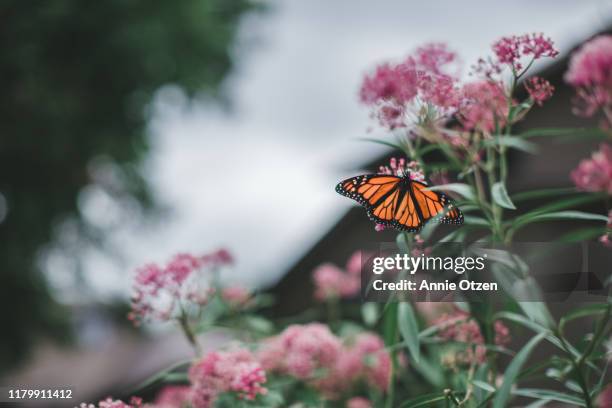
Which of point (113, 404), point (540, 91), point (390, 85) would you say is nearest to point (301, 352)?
point (113, 404)

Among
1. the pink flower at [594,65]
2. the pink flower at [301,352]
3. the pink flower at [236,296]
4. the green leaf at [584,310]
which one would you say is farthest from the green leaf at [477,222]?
the pink flower at [236,296]

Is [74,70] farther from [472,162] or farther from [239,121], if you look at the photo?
[472,162]

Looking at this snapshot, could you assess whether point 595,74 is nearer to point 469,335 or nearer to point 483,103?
point 483,103

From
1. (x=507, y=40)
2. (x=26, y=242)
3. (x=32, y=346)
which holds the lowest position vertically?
(x=507, y=40)

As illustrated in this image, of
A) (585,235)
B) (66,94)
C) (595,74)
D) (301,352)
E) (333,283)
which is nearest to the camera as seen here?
(595,74)

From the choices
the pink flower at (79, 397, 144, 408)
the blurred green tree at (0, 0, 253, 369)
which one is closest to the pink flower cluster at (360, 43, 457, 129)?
the pink flower at (79, 397, 144, 408)

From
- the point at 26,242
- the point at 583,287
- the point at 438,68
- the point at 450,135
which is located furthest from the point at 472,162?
the point at 26,242
